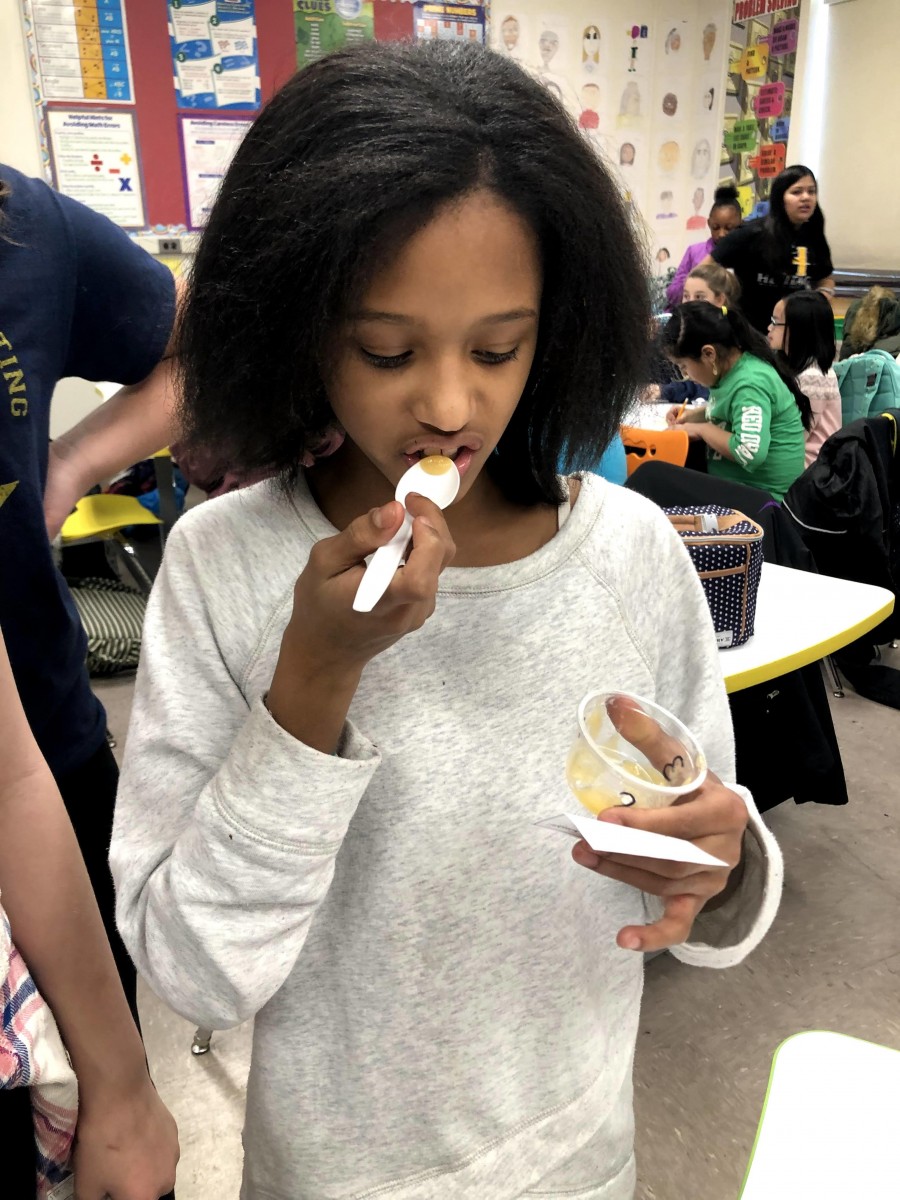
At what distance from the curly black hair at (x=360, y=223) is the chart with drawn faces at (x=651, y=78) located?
14.1 ft

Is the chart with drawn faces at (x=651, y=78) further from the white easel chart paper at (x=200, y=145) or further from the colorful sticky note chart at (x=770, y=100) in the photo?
the white easel chart paper at (x=200, y=145)

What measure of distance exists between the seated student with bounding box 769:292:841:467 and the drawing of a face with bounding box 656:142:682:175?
2.28m

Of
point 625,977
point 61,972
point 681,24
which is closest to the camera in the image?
point 61,972

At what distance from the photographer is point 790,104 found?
5.24 meters

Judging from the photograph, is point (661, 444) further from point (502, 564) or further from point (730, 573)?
point (502, 564)

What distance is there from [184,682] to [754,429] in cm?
258

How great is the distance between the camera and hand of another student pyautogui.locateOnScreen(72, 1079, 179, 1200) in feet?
1.99

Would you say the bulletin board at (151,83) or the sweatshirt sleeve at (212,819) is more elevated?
the bulletin board at (151,83)

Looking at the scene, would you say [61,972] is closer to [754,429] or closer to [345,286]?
[345,286]

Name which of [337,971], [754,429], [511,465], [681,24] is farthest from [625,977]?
[681,24]

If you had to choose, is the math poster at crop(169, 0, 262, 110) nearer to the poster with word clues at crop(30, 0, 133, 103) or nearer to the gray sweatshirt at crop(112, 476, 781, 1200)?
the poster with word clues at crop(30, 0, 133, 103)

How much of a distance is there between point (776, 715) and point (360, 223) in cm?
163

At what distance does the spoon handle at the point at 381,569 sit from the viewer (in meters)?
0.46

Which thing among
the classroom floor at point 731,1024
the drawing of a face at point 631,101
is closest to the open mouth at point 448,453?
the classroom floor at point 731,1024
